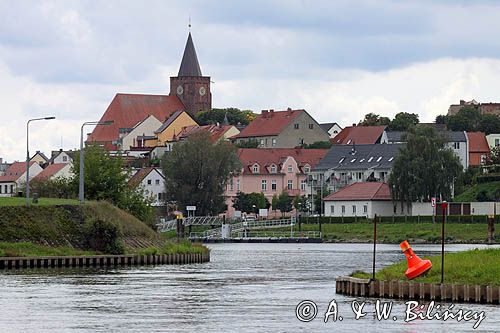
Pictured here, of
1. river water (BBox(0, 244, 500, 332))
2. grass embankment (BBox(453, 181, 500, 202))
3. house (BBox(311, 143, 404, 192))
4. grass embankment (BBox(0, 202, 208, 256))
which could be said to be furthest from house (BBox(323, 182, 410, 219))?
river water (BBox(0, 244, 500, 332))

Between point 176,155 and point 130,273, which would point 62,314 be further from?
point 176,155

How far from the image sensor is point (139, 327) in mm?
47844

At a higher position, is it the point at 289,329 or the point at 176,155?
the point at 176,155

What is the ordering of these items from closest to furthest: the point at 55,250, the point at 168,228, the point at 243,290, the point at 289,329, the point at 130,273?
1. the point at 289,329
2. the point at 243,290
3. the point at 130,273
4. the point at 55,250
5. the point at 168,228

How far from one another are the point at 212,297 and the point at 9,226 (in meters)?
29.2

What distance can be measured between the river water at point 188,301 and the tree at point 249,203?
314 ft

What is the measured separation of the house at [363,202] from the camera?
528 feet

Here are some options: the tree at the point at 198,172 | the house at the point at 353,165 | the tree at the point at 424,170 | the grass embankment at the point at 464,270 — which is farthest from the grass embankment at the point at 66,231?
the house at the point at 353,165

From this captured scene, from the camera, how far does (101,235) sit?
90.7m

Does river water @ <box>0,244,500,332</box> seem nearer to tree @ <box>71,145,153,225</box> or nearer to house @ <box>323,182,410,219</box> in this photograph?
tree @ <box>71,145,153,225</box>

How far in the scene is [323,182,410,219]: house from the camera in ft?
528

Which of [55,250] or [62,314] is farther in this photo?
[55,250]

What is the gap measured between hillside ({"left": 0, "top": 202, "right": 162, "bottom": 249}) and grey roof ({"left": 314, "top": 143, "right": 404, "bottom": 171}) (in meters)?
93.7

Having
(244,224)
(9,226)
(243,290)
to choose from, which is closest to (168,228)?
(244,224)
